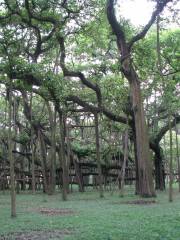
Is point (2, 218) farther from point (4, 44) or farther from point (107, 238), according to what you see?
point (4, 44)

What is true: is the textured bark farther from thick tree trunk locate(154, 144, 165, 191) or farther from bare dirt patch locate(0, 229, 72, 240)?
bare dirt patch locate(0, 229, 72, 240)

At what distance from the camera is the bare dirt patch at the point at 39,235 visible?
314 inches

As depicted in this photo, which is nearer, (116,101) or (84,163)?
(116,101)

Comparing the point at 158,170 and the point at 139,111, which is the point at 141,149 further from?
the point at 158,170

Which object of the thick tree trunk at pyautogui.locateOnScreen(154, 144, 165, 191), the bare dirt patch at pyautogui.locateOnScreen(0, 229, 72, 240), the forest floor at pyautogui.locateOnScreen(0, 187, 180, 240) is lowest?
the bare dirt patch at pyautogui.locateOnScreen(0, 229, 72, 240)

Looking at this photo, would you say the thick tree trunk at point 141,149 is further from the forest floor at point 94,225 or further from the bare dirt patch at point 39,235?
the bare dirt patch at point 39,235

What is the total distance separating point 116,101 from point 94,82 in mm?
1694

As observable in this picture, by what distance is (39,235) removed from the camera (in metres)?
8.29

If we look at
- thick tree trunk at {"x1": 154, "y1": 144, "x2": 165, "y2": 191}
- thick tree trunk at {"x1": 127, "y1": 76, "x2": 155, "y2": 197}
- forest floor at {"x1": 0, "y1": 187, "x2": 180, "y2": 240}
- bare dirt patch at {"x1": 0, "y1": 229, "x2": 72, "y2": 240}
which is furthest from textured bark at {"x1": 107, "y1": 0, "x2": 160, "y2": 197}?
bare dirt patch at {"x1": 0, "y1": 229, "x2": 72, "y2": 240}

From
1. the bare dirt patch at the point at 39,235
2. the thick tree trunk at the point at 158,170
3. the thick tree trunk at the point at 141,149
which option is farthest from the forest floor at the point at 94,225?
the thick tree trunk at the point at 158,170

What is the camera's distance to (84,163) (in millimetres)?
27359

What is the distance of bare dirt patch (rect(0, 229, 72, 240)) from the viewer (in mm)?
7977

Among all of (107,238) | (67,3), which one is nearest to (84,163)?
(67,3)

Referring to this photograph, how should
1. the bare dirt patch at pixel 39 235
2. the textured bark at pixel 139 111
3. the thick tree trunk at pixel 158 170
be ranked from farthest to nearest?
the thick tree trunk at pixel 158 170 → the textured bark at pixel 139 111 → the bare dirt patch at pixel 39 235
